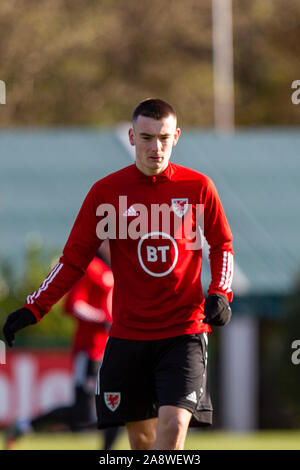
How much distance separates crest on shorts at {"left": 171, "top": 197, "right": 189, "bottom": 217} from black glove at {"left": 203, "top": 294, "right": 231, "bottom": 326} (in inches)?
19.9

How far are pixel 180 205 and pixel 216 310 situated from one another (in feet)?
2.15

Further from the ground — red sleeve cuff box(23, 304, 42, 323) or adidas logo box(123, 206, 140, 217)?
adidas logo box(123, 206, 140, 217)

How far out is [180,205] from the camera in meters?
6.29

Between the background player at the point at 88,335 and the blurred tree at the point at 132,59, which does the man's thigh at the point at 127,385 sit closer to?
the background player at the point at 88,335

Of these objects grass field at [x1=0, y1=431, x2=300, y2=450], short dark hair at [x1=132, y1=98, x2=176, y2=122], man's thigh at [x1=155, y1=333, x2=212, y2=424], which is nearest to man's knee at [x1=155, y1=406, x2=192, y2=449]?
man's thigh at [x1=155, y1=333, x2=212, y2=424]

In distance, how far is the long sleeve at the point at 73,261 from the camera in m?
Answer: 6.36

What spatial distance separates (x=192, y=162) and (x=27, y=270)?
4884 millimetres

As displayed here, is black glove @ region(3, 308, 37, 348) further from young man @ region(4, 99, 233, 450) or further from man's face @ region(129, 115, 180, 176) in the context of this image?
man's face @ region(129, 115, 180, 176)

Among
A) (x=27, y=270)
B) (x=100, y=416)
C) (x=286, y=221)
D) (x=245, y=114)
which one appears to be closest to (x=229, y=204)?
(x=286, y=221)

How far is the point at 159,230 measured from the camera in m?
6.27

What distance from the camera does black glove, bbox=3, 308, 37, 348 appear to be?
6.19m

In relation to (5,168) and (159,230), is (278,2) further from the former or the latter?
(159,230)

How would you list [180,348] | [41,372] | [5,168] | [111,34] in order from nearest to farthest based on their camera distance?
1. [180,348]
2. [41,372]
3. [5,168]
4. [111,34]

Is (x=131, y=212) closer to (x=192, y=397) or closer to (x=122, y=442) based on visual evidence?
(x=192, y=397)
